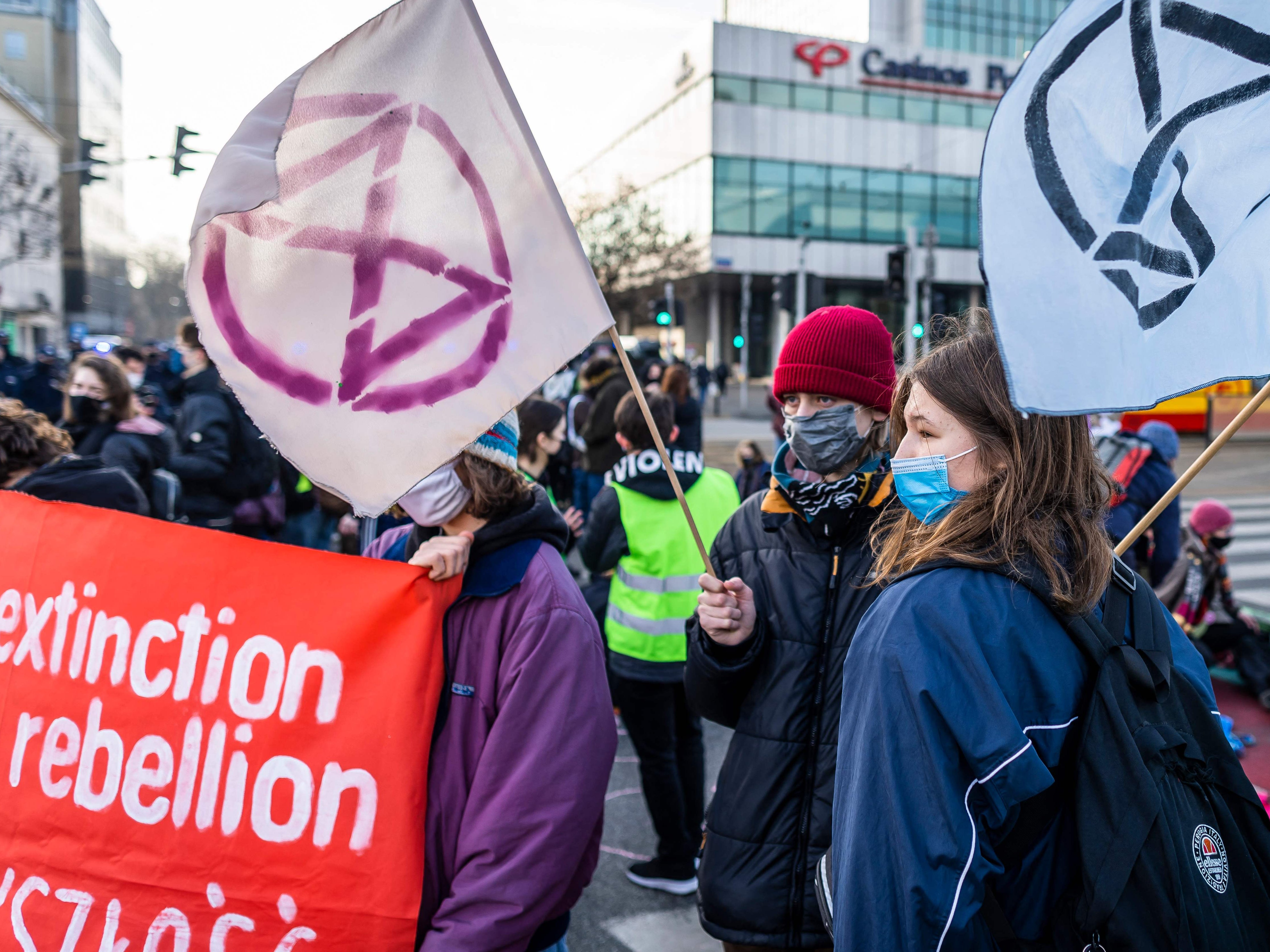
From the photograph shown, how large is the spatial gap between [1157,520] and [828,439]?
10.8 ft

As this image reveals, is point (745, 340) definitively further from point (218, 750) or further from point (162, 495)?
point (218, 750)

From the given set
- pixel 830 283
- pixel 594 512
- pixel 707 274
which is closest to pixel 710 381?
pixel 707 274

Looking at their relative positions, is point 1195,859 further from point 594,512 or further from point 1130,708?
point 594,512

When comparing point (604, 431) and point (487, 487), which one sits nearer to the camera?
point (487, 487)

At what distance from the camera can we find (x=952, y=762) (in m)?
1.36

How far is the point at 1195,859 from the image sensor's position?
1322 mm

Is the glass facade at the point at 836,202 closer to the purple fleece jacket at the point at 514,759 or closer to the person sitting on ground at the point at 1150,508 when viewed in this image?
the person sitting on ground at the point at 1150,508

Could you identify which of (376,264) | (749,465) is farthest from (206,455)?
(376,264)

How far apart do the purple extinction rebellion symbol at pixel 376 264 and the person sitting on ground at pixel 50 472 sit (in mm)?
1533

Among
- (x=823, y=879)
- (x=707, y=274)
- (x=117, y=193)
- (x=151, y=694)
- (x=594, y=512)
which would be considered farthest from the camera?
(x=117, y=193)

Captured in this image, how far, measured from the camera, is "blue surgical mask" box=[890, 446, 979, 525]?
1.63 meters

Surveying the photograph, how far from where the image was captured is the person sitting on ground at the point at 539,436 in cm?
553

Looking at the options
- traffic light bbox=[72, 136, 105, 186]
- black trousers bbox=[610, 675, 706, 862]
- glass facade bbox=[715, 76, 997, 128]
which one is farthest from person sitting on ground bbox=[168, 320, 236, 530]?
glass facade bbox=[715, 76, 997, 128]

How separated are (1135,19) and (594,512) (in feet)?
9.68
